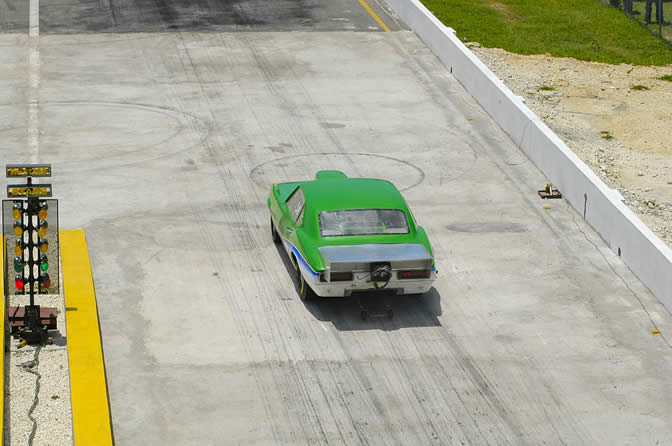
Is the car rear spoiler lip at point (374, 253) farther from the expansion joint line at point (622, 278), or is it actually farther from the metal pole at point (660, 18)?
the metal pole at point (660, 18)

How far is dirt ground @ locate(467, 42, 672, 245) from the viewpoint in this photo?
66.9ft

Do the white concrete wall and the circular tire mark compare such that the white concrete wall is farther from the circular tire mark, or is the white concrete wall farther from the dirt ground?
the circular tire mark

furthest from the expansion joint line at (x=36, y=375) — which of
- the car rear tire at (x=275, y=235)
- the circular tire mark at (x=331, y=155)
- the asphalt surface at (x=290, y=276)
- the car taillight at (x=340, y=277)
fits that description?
the circular tire mark at (x=331, y=155)

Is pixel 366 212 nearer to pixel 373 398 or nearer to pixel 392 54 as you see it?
pixel 373 398

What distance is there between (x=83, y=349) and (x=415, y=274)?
14.6 feet

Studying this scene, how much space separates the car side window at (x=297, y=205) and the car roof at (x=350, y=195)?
11 cm

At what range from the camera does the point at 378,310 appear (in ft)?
48.9

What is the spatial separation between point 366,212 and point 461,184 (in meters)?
5.21

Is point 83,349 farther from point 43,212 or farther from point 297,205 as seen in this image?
point 297,205

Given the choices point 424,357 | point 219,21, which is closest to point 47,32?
point 219,21

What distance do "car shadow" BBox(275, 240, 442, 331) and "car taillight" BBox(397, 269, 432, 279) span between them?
28.5 inches

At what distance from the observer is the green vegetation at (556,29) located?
30641 mm

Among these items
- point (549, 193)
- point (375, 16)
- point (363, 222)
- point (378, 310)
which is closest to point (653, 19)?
point (375, 16)

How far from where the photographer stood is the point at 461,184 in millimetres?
19859
